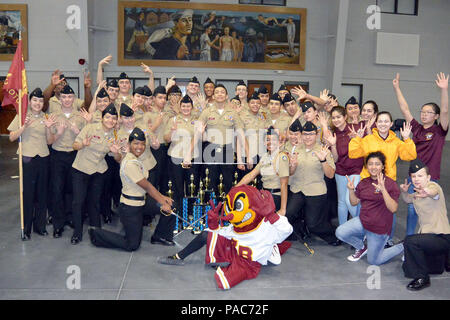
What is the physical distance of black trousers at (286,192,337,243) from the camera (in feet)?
17.0

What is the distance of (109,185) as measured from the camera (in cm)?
591

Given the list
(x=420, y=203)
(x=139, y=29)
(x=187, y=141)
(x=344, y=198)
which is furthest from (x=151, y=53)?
(x=420, y=203)

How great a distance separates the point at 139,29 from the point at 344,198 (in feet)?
37.5

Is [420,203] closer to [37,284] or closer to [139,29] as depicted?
[37,284]

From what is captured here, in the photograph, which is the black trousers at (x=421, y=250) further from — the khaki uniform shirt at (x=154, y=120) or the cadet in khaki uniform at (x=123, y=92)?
the cadet in khaki uniform at (x=123, y=92)

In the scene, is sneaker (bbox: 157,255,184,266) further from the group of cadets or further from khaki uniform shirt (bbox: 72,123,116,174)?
khaki uniform shirt (bbox: 72,123,116,174)

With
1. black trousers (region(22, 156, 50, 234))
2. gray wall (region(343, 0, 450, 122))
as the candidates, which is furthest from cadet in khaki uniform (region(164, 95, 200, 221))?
gray wall (region(343, 0, 450, 122))

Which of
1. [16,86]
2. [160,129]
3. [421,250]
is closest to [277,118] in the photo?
[160,129]

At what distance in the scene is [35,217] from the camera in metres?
5.45

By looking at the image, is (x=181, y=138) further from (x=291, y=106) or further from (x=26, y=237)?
(x=26, y=237)

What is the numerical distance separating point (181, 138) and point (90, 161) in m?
1.31

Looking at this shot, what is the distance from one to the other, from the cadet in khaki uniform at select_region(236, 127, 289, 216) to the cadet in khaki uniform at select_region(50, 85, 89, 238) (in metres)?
2.24

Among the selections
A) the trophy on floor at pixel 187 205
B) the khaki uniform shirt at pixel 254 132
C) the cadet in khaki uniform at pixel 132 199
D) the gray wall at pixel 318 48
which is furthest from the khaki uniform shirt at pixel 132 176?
the gray wall at pixel 318 48

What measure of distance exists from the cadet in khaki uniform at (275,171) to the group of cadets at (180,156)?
1 centimetres
